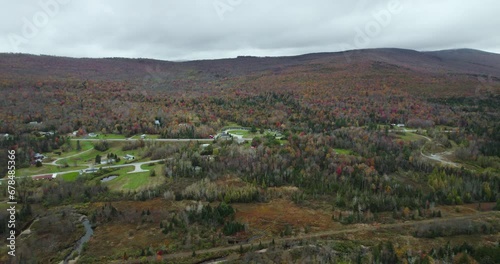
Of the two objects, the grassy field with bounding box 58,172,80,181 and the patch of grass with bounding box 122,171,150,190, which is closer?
the patch of grass with bounding box 122,171,150,190

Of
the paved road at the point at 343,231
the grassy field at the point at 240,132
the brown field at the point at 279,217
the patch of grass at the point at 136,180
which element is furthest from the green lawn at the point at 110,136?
the paved road at the point at 343,231

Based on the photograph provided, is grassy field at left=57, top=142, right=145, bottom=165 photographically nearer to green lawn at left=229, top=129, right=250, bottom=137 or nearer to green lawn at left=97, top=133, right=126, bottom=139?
green lawn at left=97, top=133, right=126, bottom=139

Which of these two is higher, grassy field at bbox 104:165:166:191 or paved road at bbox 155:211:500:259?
grassy field at bbox 104:165:166:191

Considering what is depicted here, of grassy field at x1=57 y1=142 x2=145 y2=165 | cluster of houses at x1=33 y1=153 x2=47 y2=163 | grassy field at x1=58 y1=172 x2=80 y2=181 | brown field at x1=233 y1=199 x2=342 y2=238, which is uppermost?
cluster of houses at x1=33 y1=153 x2=47 y2=163

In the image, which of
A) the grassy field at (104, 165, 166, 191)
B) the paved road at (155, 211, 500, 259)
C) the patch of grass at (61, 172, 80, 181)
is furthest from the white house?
the paved road at (155, 211, 500, 259)

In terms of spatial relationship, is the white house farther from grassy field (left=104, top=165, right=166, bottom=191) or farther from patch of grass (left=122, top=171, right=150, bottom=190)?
patch of grass (left=122, top=171, right=150, bottom=190)

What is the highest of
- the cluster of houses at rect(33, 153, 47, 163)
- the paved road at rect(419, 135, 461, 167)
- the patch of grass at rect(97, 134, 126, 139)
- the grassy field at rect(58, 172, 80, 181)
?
the patch of grass at rect(97, 134, 126, 139)

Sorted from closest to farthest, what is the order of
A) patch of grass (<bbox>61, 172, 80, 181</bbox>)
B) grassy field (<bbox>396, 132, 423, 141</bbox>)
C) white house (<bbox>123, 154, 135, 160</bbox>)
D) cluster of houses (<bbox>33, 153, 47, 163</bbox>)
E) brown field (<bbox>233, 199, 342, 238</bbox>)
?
brown field (<bbox>233, 199, 342, 238</bbox>) < patch of grass (<bbox>61, 172, 80, 181</bbox>) < cluster of houses (<bbox>33, 153, 47, 163</bbox>) < white house (<bbox>123, 154, 135, 160</bbox>) < grassy field (<bbox>396, 132, 423, 141</bbox>)

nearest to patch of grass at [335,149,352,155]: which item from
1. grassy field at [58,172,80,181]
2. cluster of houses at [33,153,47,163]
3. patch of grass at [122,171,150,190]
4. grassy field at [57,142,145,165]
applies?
patch of grass at [122,171,150,190]

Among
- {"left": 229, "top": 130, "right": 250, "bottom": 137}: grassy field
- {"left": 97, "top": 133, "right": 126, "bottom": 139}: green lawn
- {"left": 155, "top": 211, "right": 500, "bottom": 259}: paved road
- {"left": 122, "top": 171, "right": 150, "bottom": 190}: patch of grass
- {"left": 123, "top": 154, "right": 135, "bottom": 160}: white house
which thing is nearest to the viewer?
{"left": 155, "top": 211, "right": 500, "bottom": 259}: paved road

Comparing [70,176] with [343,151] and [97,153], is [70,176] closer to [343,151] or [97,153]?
[97,153]

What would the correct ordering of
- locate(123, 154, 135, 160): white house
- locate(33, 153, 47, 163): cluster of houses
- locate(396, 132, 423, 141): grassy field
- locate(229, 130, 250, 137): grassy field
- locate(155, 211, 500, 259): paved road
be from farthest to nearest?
locate(229, 130, 250, 137): grassy field → locate(396, 132, 423, 141): grassy field → locate(123, 154, 135, 160): white house → locate(33, 153, 47, 163): cluster of houses → locate(155, 211, 500, 259): paved road

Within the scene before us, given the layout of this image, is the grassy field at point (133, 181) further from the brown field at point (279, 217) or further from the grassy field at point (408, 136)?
the grassy field at point (408, 136)
